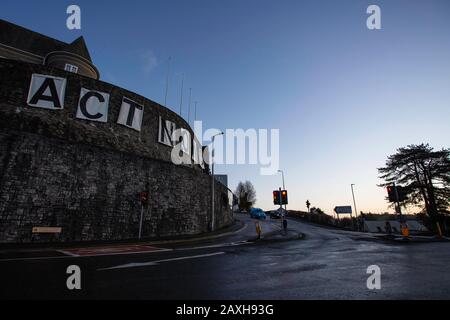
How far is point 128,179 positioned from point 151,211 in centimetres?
321

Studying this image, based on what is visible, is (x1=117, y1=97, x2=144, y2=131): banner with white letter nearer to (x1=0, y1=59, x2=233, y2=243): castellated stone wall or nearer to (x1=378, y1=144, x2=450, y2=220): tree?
(x1=0, y1=59, x2=233, y2=243): castellated stone wall

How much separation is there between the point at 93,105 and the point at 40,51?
1977 cm

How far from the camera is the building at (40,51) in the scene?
26281 millimetres

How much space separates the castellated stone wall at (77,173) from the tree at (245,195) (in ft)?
232

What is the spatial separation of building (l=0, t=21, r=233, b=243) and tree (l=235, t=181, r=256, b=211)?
2710 inches

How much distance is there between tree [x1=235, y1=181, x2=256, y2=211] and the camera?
90.8 meters

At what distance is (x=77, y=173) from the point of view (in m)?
15.0

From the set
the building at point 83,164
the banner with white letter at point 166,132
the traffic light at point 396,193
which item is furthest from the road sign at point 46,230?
the traffic light at point 396,193

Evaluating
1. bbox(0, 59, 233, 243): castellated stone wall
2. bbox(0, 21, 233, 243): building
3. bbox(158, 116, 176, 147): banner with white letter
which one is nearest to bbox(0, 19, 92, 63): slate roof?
bbox(0, 21, 233, 243): building

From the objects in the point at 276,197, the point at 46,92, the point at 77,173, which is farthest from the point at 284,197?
the point at 46,92

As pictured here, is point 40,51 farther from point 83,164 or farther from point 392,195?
point 392,195

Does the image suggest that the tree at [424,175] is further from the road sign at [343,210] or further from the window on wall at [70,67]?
the window on wall at [70,67]
